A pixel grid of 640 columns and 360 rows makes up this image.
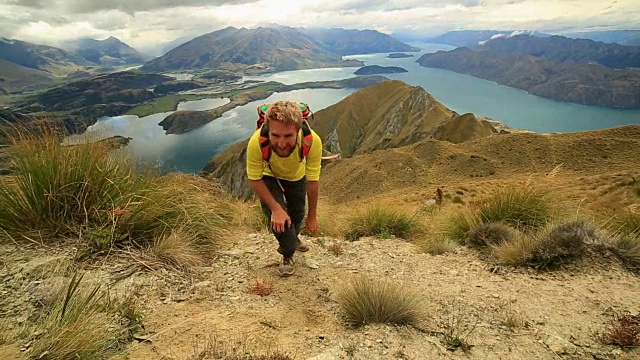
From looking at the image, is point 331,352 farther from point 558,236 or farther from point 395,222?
point 395,222

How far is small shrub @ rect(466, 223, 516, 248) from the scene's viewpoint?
5.06 m

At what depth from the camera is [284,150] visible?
3695mm

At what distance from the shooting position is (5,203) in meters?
3.81

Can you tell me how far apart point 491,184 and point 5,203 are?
33.3 metres

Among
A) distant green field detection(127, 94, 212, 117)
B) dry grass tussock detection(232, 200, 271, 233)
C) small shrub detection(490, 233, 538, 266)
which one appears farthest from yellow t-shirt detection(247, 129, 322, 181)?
distant green field detection(127, 94, 212, 117)

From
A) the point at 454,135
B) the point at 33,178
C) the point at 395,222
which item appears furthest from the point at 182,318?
the point at 454,135

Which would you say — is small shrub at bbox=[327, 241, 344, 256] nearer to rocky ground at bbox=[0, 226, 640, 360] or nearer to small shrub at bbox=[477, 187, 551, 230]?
rocky ground at bbox=[0, 226, 640, 360]

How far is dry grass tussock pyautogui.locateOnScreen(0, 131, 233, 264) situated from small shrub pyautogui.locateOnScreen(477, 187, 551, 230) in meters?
4.41

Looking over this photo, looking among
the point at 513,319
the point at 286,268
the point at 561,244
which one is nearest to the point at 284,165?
the point at 286,268

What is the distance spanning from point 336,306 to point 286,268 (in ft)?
3.32

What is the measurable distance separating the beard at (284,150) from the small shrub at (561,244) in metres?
3.13

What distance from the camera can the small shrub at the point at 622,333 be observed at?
8.68ft

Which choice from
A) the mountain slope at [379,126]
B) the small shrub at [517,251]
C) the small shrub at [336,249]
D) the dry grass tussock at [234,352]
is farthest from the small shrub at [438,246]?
the mountain slope at [379,126]

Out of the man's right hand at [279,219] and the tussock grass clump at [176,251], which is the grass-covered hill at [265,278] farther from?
the man's right hand at [279,219]
